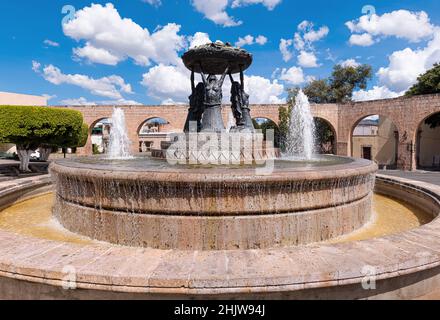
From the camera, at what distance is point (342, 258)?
2.49 m

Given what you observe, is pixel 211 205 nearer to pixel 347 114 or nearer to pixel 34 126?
pixel 34 126

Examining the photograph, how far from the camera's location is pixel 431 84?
23.5 metres

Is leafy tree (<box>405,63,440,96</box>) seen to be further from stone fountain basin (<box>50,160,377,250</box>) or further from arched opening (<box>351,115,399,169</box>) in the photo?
stone fountain basin (<box>50,160,377,250</box>)

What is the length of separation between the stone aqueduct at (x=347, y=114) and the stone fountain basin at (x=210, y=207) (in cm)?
1955

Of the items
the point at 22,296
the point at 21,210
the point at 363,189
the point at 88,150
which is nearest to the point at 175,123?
the point at 88,150

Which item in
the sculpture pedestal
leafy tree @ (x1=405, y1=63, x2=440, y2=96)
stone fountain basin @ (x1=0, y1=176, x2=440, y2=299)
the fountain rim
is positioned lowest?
stone fountain basin @ (x1=0, y1=176, x2=440, y2=299)

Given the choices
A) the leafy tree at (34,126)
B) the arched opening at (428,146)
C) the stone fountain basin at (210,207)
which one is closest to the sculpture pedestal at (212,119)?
the stone fountain basin at (210,207)


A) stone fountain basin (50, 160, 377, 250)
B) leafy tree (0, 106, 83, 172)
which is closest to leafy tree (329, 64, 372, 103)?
leafy tree (0, 106, 83, 172)

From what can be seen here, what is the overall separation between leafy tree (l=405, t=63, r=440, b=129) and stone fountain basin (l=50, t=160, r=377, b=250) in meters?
23.6

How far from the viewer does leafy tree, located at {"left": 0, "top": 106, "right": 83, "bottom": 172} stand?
45.5 ft

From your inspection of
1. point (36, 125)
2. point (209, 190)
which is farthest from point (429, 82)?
point (36, 125)
